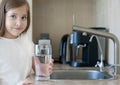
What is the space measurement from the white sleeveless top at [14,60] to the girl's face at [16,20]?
0.09 metres

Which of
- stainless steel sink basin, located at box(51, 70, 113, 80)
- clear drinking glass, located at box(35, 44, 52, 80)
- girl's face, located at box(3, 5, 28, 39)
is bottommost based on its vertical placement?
stainless steel sink basin, located at box(51, 70, 113, 80)

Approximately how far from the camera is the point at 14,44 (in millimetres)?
1335

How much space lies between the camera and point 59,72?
193 centimetres

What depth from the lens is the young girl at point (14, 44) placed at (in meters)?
1.24

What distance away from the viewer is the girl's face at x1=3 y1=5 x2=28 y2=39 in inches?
48.7

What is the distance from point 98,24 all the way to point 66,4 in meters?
0.35

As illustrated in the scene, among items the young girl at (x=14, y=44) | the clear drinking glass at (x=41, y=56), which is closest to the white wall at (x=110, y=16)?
the clear drinking glass at (x=41, y=56)

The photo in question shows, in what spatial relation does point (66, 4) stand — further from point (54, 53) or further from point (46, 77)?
point (46, 77)

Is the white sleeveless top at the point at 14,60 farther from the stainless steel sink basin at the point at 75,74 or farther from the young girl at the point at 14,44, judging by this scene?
the stainless steel sink basin at the point at 75,74

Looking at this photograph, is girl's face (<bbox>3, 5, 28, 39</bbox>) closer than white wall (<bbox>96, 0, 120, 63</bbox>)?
Yes

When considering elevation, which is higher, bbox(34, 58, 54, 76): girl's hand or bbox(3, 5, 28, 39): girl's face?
bbox(3, 5, 28, 39): girl's face

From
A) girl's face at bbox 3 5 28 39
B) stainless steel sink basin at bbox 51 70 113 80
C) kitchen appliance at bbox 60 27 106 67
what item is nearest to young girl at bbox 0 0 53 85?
girl's face at bbox 3 5 28 39

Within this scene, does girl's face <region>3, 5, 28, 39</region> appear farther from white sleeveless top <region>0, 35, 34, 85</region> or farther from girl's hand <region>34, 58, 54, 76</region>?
girl's hand <region>34, 58, 54, 76</region>

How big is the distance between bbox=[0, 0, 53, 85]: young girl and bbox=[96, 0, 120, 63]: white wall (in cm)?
80
